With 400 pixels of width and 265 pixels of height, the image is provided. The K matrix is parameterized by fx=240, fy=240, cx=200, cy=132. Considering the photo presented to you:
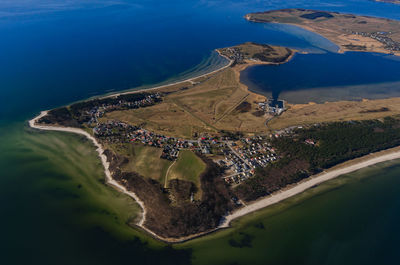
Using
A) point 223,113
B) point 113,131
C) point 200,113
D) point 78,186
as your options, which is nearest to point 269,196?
point 223,113

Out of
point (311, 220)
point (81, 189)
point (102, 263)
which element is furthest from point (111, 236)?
point (311, 220)

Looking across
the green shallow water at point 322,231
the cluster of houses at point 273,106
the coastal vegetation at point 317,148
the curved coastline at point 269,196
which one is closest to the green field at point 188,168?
the curved coastline at point 269,196

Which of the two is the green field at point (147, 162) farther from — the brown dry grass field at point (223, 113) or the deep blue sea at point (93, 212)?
the brown dry grass field at point (223, 113)

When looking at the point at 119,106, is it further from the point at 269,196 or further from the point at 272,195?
the point at 272,195

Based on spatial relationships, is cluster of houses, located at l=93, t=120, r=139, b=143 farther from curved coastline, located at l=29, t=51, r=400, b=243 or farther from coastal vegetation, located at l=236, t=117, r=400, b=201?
coastal vegetation, located at l=236, t=117, r=400, b=201

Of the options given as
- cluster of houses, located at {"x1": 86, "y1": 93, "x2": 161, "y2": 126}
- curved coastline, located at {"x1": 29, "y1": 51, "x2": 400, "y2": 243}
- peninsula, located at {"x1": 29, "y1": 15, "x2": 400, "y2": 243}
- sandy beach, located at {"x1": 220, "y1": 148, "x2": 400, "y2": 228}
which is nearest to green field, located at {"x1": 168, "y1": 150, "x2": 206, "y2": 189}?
peninsula, located at {"x1": 29, "y1": 15, "x2": 400, "y2": 243}
